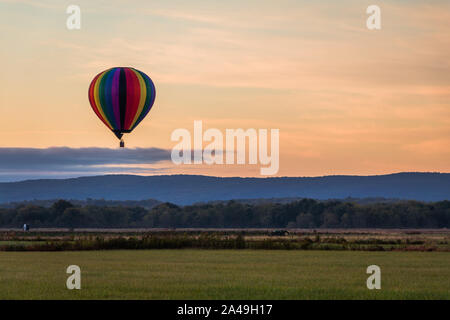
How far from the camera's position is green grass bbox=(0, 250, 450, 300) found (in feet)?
125

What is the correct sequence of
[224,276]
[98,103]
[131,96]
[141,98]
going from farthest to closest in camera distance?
[141,98], [98,103], [131,96], [224,276]

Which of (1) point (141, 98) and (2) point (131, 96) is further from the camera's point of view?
(1) point (141, 98)

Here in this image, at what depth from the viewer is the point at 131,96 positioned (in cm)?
6606

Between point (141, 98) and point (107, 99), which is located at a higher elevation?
point (141, 98)

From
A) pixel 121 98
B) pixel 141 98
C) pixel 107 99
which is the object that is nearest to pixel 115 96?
pixel 121 98

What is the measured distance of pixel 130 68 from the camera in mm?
68000

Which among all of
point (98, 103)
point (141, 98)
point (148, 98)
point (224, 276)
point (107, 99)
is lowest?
point (224, 276)

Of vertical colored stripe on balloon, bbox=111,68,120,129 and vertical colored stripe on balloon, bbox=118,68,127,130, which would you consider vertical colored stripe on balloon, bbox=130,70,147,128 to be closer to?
vertical colored stripe on balloon, bbox=118,68,127,130

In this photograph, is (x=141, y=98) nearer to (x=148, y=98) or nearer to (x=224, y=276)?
(x=148, y=98)

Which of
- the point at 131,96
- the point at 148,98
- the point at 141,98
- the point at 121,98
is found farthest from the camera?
the point at 148,98

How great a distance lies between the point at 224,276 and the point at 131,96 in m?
22.8

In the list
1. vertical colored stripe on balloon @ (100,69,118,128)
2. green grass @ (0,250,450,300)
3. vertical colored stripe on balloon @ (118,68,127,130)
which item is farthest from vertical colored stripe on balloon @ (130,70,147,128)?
green grass @ (0,250,450,300)
